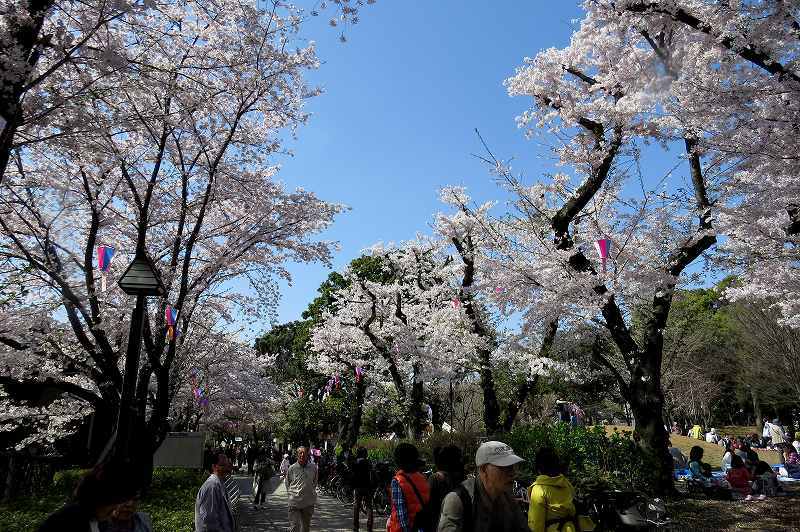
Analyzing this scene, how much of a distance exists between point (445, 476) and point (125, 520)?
7.07 feet

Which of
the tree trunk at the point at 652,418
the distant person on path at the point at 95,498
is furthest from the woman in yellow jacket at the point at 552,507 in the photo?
the tree trunk at the point at 652,418

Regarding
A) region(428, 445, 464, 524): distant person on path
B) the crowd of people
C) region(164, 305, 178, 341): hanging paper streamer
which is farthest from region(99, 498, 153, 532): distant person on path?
region(164, 305, 178, 341): hanging paper streamer

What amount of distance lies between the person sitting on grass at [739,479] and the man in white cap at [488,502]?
1110 centimetres

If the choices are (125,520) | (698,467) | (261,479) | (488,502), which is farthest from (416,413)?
(125,520)

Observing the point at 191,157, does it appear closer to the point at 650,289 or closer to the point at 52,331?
the point at 52,331

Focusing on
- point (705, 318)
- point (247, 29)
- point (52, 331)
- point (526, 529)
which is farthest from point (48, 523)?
point (705, 318)

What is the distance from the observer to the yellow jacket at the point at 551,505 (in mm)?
3777

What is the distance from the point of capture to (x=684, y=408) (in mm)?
37031

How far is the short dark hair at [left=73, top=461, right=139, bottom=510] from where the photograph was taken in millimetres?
2551

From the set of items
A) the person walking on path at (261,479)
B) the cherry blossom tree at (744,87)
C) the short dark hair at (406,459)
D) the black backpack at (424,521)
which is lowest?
the person walking on path at (261,479)

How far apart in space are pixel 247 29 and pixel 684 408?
37832 mm

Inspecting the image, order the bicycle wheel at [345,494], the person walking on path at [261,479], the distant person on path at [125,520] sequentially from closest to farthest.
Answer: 1. the distant person on path at [125,520]
2. the person walking on path at [261,479]
3. the bicycle wheel at [345,494]

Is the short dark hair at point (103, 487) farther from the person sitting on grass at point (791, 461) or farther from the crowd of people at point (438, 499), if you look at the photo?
the person sitting on grass at point (791, 461)

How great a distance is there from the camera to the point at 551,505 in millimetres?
3814
